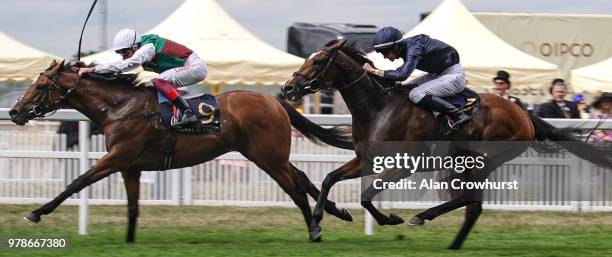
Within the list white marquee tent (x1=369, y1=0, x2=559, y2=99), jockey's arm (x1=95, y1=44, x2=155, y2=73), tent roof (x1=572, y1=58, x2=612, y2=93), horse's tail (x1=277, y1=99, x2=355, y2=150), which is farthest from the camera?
tent roof (x1=572, y1=58, x2=612, y2=93)

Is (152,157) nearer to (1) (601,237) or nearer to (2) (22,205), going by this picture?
(2) (22,205)

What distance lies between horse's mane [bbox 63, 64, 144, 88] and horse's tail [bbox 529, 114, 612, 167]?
3.51 meters

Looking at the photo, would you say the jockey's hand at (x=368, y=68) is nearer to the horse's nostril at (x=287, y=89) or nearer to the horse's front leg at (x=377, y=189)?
the horse's nostril at (x=287, y=89)

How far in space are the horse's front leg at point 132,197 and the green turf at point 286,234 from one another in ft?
0.39

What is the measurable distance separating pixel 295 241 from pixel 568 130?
2657 mm

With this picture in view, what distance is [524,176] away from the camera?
42.1 feet

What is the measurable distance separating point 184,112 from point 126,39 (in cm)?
79

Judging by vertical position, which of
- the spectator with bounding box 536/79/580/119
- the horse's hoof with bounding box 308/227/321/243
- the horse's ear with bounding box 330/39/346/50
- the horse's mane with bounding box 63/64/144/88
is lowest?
the horse's hoof with bounding box 308/227/321/243

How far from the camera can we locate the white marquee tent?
719 inches

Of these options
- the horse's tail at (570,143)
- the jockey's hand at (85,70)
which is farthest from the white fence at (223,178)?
the jockey's hand at (85,70)

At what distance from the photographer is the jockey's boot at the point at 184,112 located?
34.7 feet

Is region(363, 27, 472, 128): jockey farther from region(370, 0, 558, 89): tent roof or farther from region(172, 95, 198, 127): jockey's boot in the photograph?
region(370, 0, 558, 89): tent roof

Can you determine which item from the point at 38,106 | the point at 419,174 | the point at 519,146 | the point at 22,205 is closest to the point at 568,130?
the point at 519,146

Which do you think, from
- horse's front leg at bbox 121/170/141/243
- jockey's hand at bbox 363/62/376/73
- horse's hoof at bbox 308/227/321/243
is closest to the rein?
horse's front leg at bbox 121/170/141/243
